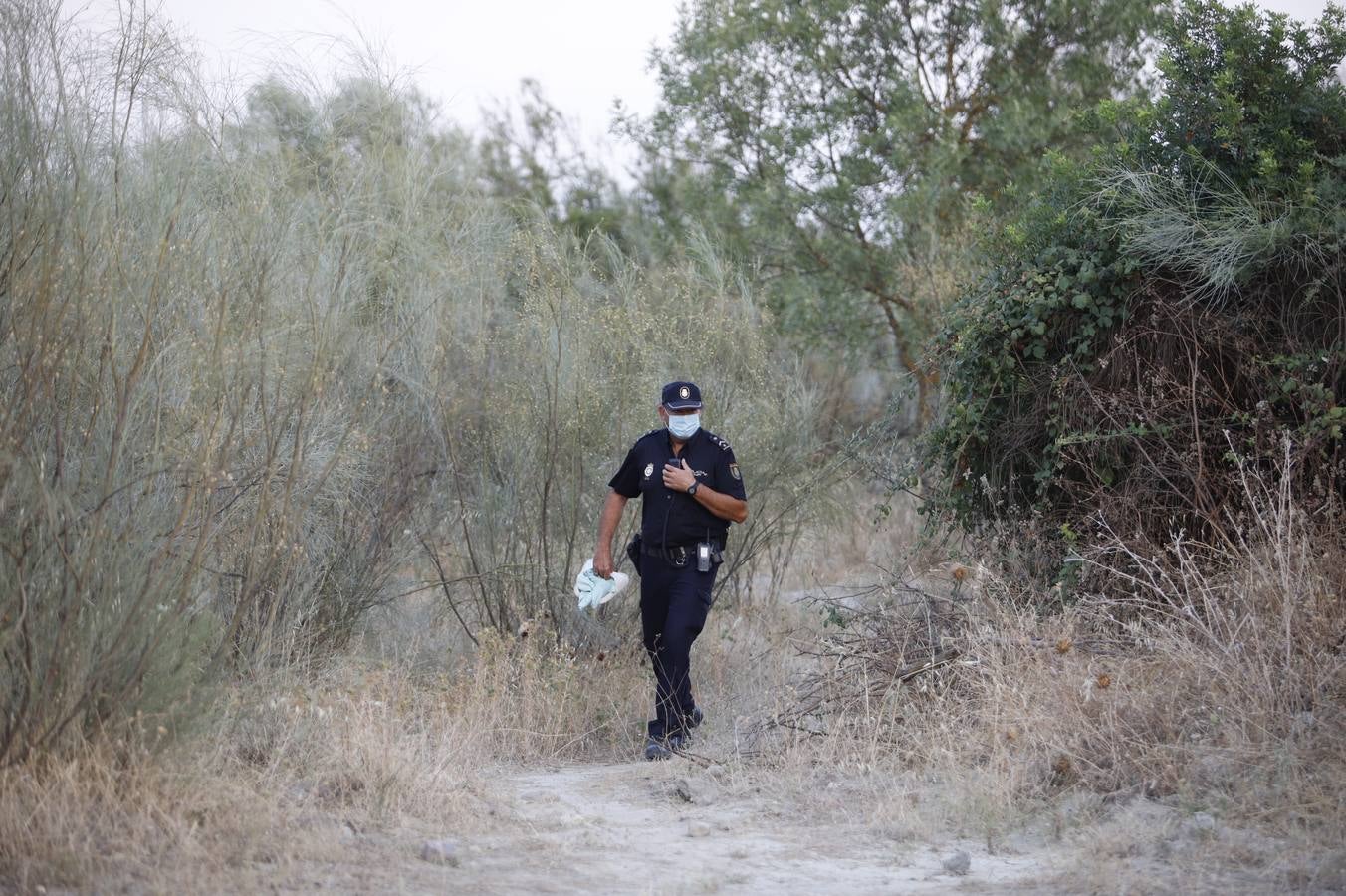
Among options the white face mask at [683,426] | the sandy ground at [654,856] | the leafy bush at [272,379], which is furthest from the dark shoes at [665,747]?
the leafy bush at [272,379]

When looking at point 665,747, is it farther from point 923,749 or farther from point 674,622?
point 923,749

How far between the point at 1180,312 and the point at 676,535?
3.17 metres

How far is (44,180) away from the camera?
497cm

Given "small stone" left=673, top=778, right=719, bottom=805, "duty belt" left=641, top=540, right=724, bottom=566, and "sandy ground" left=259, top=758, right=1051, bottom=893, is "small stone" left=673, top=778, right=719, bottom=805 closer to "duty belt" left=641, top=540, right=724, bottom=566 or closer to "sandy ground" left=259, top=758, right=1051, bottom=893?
"sandy ground" left=259, top=758, right=1051, bottom=893

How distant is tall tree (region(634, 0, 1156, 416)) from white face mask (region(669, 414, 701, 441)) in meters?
8.66

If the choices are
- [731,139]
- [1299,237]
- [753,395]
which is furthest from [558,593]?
[731,139]

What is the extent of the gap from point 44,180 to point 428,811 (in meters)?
2.88

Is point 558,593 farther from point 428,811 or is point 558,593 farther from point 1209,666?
point 1209,666

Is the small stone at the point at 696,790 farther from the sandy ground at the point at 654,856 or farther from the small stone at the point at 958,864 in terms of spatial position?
the small stone at the point at 958,864

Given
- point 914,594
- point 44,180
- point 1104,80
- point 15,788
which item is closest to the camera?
point 15,788

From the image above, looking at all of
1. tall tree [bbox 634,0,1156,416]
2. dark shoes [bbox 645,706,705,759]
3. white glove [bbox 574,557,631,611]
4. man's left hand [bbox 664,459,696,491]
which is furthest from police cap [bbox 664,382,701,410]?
tall tree [bbox 634,0,1156,416]

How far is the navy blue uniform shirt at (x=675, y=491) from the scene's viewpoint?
275 inches

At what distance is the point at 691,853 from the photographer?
16.4 ft

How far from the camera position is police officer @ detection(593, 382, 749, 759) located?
6922mm
